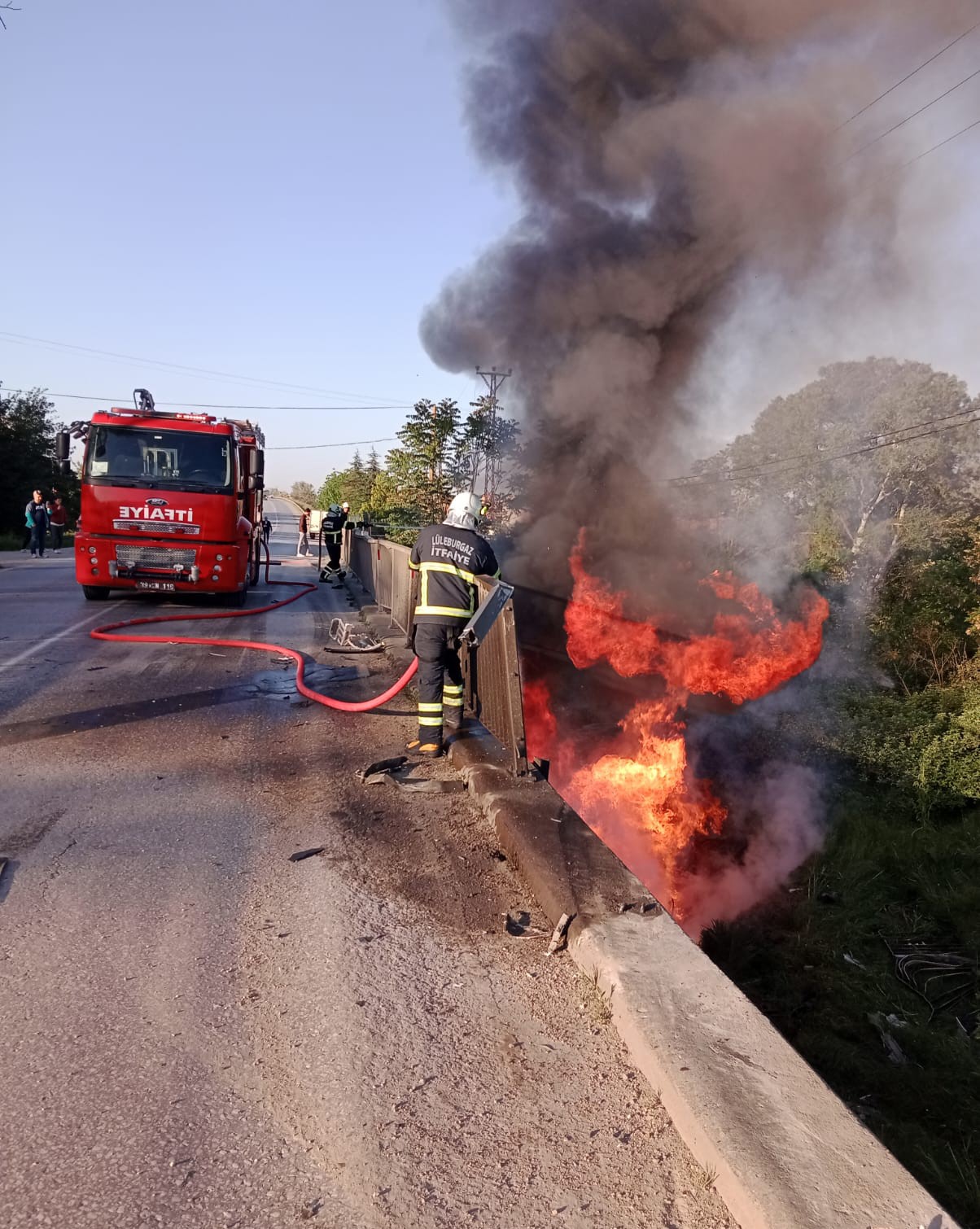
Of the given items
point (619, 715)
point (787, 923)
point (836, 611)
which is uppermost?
point (836, 611)

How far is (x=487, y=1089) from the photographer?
7.34 ft

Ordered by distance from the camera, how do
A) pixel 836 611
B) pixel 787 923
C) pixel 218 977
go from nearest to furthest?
pixel 218 977, pixel 787 923, pixel 836 611

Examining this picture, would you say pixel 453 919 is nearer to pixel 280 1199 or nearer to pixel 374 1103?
pixel 374 1103

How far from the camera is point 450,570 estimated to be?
5066 mm

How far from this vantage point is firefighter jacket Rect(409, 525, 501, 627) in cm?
505

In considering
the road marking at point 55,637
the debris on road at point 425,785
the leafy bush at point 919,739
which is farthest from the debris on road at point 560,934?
the leafy bush at point 919,739

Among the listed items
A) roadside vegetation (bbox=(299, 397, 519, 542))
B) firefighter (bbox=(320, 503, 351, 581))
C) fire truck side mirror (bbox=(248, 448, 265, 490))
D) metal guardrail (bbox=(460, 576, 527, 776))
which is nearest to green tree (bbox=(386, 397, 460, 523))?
roadside vegetation (bbox=(299, 397, 519, 542))

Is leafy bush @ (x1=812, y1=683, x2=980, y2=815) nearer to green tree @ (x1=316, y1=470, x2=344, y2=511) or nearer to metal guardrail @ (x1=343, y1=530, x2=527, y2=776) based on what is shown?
metal guardrail @ (x1=343, y1=530, x2=527, y2=776)

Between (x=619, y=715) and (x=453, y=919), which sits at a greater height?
(x=453, y=919)

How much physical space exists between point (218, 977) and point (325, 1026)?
459mm

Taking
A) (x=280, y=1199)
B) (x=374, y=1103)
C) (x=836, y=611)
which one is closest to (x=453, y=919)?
(x=374, y=1103)

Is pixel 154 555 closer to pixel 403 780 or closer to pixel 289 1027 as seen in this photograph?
pixel 403 780

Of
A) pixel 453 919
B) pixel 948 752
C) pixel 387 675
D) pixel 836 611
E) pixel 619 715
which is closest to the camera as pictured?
pixel 453 919

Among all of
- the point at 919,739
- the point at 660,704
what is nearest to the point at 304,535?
the point at 660,704
